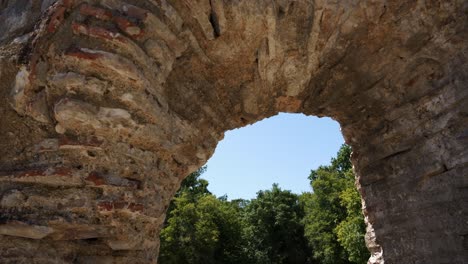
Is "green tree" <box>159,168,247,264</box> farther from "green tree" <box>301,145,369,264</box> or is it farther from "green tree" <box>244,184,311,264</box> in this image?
"green tree" <box>301,145,369,264</box>

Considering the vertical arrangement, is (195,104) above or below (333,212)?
below

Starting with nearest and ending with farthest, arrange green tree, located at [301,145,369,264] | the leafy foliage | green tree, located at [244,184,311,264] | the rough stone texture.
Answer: the rough stone texture, green tree, located at [301,145,369,264], the leafy foliage, green tree, located at [244,184,311,264]

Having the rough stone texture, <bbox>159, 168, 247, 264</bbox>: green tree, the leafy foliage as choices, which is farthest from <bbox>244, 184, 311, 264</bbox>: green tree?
the rough stone texture

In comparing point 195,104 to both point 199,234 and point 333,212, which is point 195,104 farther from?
point 333,212

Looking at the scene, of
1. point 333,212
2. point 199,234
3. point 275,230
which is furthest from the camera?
point 275,230

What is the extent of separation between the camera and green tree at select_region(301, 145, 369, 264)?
18.0 m

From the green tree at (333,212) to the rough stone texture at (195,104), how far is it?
14.4m

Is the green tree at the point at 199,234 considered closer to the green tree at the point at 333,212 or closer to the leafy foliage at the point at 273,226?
the leafy foliage at the point at 273,226

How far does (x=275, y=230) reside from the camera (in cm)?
2669

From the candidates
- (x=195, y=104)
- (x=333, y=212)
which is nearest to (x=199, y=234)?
(x=333, y=212)

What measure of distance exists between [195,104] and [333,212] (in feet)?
70.6

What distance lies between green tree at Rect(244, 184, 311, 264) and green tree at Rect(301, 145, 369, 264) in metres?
1.39

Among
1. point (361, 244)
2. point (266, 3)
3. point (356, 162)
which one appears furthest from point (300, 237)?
point (266, 3)

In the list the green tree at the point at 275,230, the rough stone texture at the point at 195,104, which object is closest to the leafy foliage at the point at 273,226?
the green tree at the point at 275,230
